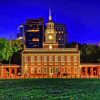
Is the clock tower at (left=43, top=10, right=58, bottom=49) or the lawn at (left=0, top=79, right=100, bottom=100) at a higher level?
the clock tower at (left=43, top=10, right=58, bottom=49)

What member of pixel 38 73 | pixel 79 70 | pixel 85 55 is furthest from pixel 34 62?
pixel 85 55

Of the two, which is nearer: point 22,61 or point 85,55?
point 22,61

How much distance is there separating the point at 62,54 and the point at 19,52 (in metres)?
17.0

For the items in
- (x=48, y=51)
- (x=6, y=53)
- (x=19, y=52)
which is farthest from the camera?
(x=19, y=52)

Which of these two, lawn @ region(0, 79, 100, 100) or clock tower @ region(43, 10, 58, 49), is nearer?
lawn @ region(0, 79, 100, 100)

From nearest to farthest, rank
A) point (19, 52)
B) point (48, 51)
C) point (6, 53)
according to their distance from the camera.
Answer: point (6, 53)
point (48, 51)
point (19, 52)

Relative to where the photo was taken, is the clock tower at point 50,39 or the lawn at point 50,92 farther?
the clock tower at point 50,39

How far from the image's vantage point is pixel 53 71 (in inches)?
4599

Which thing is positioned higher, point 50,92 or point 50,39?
point 50,39

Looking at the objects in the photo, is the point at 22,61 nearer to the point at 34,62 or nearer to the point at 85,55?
the point at 34,62

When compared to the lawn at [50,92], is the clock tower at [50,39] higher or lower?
higher

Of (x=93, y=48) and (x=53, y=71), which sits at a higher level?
(x=93, y=48)

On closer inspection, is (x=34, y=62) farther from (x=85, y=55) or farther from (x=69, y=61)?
(x=85, y=55)

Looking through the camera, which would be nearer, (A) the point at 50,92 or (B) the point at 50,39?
(A) the point at 50,92
